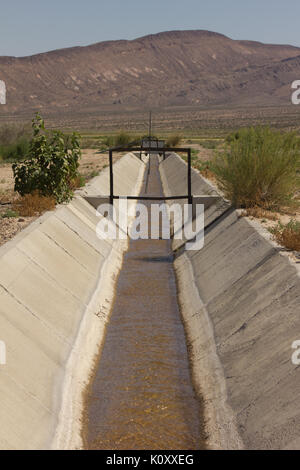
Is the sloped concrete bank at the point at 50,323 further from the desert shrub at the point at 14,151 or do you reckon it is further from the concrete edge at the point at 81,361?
the desert shrub at the point at 14,151

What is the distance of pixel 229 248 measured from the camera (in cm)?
1772

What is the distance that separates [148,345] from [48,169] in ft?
37.4

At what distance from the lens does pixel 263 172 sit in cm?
2248

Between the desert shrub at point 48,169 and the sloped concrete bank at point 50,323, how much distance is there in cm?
247

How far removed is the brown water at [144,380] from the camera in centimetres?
989

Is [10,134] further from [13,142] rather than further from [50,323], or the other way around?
[50,323]

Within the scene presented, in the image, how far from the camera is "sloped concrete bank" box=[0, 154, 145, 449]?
31.0 feet

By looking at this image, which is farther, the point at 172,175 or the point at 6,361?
the point at 172,175

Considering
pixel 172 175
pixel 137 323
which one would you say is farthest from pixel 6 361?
pixel 172 175

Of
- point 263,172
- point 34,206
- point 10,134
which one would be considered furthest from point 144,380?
point 10,134

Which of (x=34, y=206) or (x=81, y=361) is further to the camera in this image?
(x=34, y=206)

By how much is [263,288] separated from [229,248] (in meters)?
4.51
